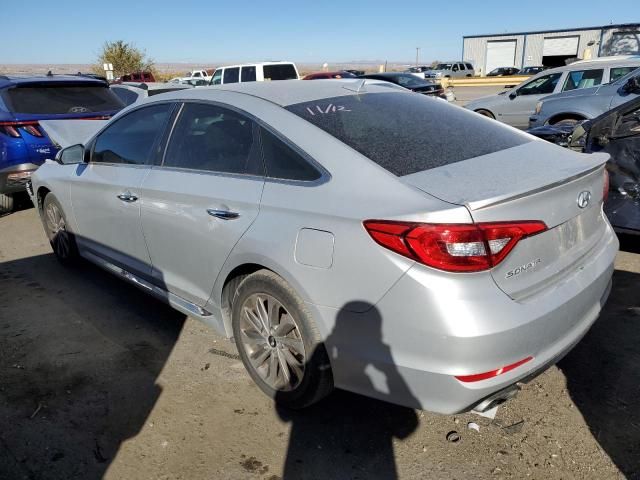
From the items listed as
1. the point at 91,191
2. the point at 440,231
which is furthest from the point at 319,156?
the point at 91,191

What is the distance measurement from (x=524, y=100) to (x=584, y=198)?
10.6m

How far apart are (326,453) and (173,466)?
2.40 ft

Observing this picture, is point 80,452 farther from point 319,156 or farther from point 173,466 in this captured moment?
point 319,156

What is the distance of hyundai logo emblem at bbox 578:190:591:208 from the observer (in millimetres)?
2371

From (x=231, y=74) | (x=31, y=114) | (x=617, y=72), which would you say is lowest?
(x=231, y=74)

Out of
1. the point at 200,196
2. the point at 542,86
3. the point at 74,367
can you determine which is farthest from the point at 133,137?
the point at 542,86

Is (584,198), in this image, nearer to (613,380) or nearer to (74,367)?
(613,380)

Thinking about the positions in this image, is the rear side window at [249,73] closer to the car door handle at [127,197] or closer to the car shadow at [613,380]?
the car door handle at [127,197]

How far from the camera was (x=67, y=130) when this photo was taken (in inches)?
230

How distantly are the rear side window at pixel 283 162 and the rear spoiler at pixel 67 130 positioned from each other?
11.7 ft

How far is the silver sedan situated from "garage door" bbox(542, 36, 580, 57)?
57806 millimetres

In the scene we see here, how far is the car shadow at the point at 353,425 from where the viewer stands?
222cm

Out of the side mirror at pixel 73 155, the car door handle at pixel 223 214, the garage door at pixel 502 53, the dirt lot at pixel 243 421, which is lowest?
the garage door at pixel 502 53

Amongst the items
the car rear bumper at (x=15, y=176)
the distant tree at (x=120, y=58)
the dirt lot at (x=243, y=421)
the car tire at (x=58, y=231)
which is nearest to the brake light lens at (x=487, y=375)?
the dirt lot at (x=243, y=421)
